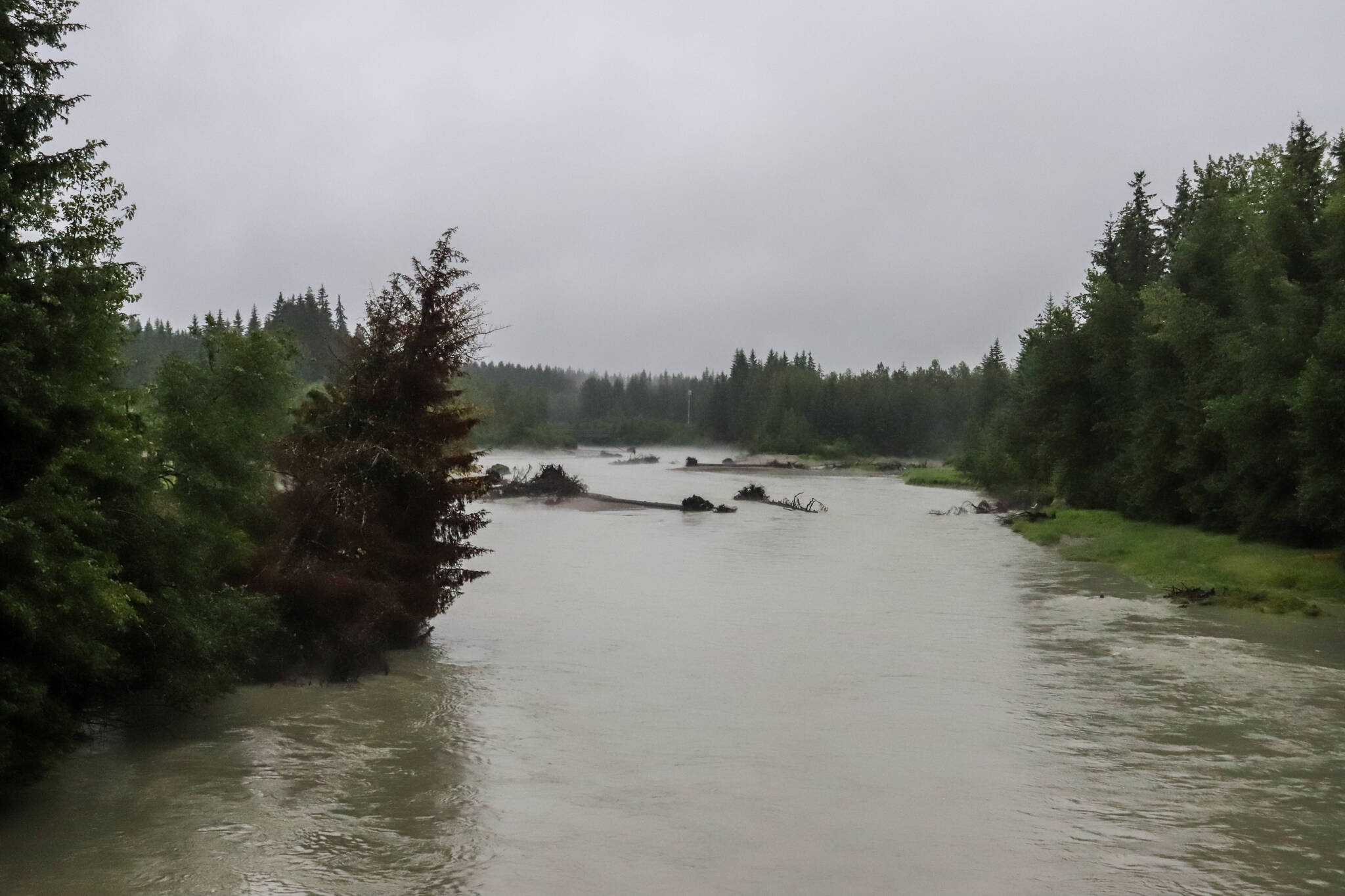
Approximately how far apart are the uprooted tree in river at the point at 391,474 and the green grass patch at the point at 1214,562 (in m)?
19.1

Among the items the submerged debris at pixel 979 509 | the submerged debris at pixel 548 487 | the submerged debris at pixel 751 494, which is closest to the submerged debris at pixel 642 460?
the submerged debris at pixel 751 494

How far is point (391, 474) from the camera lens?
66.9 ft

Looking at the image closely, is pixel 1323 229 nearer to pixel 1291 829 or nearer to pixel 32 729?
pixel 1291 829

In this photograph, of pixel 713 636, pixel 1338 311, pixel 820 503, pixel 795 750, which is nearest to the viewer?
pixel 795 750

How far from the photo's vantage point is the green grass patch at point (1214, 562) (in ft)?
94.4

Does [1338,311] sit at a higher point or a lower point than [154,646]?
higher

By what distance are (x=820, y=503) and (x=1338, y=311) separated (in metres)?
40.6

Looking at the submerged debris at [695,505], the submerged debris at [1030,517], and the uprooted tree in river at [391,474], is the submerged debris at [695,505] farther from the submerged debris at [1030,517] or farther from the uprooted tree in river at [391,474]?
the uprooted tree in river at [391,474]

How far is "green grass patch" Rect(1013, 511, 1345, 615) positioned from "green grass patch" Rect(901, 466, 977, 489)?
5097 cm

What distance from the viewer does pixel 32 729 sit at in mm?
10602

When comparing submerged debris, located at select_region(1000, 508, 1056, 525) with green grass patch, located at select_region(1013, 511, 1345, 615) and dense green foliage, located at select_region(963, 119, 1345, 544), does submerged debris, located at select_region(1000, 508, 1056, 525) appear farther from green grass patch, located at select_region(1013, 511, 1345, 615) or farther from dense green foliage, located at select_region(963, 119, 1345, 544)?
green grass patch, located at select_region(1013, 511, 1345, 615)

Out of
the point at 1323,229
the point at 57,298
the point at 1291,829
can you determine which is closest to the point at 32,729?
the point at 57,298

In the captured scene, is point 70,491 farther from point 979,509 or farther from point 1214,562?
point 979,509

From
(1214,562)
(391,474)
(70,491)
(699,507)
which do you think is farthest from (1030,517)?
(70,491)
